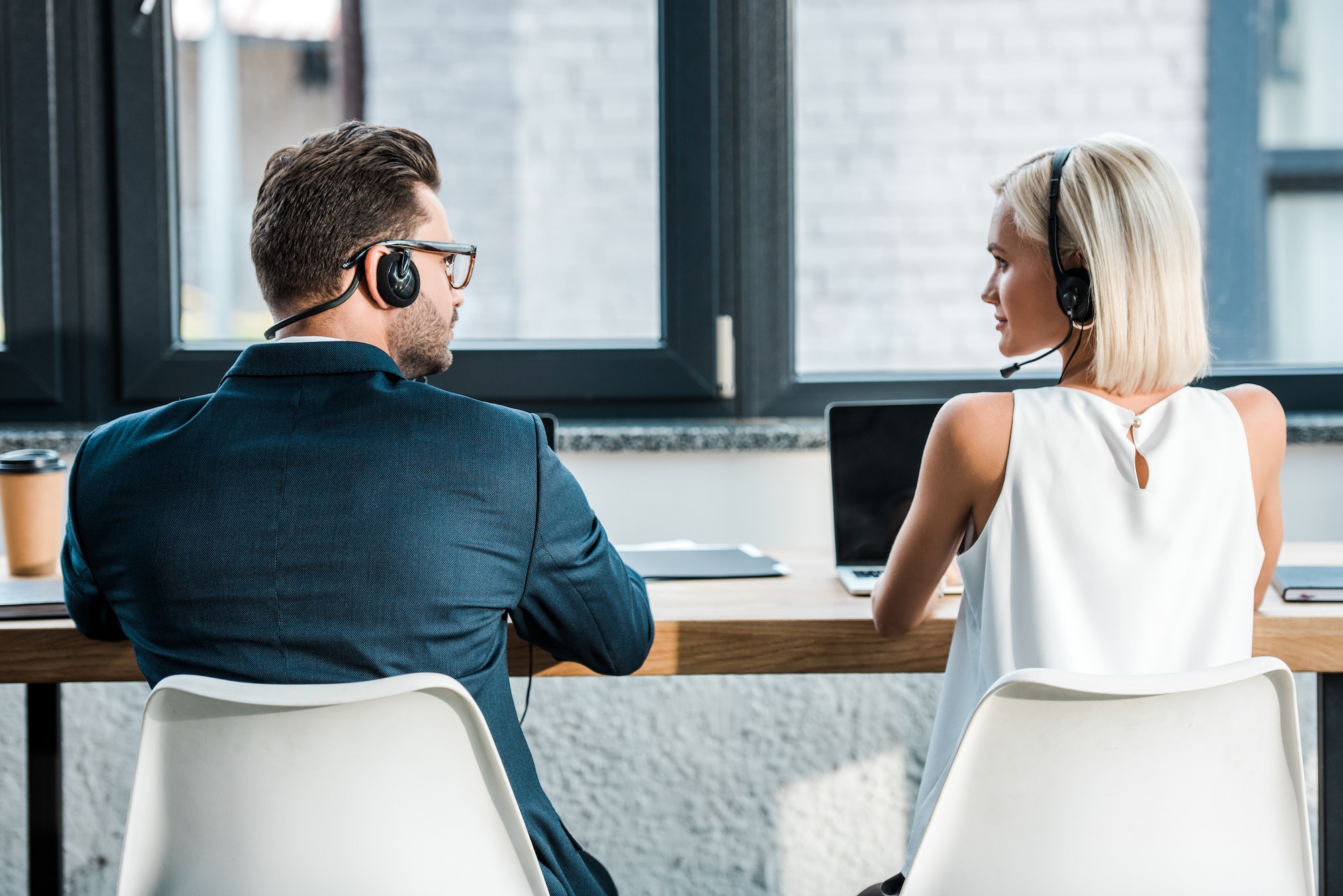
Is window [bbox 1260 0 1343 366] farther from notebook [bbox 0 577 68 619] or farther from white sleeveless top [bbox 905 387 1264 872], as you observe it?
notebook [bbox 0 577 68 619]

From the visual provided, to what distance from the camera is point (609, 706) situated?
2.01 meters

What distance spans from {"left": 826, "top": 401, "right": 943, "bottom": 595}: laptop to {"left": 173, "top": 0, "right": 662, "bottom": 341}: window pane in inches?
26.5

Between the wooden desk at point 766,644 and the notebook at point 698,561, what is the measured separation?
0.53 ft

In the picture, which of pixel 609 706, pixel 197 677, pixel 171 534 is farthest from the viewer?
pixel 609 706

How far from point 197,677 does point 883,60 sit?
1.77m

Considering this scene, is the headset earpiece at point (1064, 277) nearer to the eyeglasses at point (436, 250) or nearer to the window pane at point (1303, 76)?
the eyeglasses at point (436, 250)

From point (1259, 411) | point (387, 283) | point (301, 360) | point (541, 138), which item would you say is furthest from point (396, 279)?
point (541, 138)

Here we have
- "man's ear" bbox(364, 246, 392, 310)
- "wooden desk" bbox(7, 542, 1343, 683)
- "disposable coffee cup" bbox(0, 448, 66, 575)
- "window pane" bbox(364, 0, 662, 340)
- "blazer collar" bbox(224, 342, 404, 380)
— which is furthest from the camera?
"window pane" bbox(364, 0, 662, 340)

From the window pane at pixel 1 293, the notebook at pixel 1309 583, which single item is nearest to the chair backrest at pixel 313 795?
the notebook at pixel 1309 583

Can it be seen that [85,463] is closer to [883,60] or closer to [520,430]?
[520,430]

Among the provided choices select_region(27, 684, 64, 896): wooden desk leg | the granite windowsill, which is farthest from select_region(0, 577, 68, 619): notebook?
the granite windowsill

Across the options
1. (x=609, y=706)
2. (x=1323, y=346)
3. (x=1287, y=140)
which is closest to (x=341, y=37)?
(x=609, y=706)

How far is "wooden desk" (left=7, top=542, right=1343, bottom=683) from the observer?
122 cm

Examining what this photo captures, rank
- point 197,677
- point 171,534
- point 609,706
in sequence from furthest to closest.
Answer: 1. point 609,706
2. point 171,534
3. point 197,677
